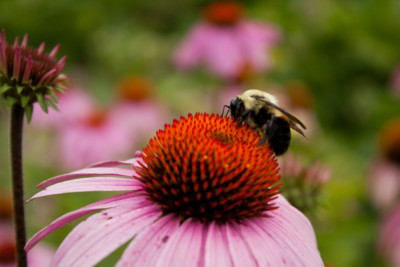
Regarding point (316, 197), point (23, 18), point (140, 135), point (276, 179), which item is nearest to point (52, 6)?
point (23, 18)

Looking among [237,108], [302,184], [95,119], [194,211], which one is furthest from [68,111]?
[194,211]

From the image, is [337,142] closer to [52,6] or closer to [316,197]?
[316,197]

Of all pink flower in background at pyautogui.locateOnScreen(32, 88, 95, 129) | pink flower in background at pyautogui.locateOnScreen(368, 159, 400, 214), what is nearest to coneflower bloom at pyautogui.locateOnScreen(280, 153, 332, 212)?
pink flower in background at pyautogui.locateOnScreen(368, 159, 400, 214)

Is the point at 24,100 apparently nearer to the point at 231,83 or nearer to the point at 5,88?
the point at 5,88

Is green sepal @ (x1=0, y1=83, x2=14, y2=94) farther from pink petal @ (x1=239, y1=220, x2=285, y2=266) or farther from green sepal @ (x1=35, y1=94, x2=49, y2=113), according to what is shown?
pink petal @ (x1=239, y1=220, x2=285, y2=266)

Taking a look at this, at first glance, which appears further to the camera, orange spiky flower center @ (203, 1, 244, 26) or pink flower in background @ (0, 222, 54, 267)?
orange spiky flower center @ (203, 1, 244, 26)

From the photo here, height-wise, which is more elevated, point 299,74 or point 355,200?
point 299,74

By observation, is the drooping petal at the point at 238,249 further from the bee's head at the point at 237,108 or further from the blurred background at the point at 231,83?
the blurred background at the point at 231,83
